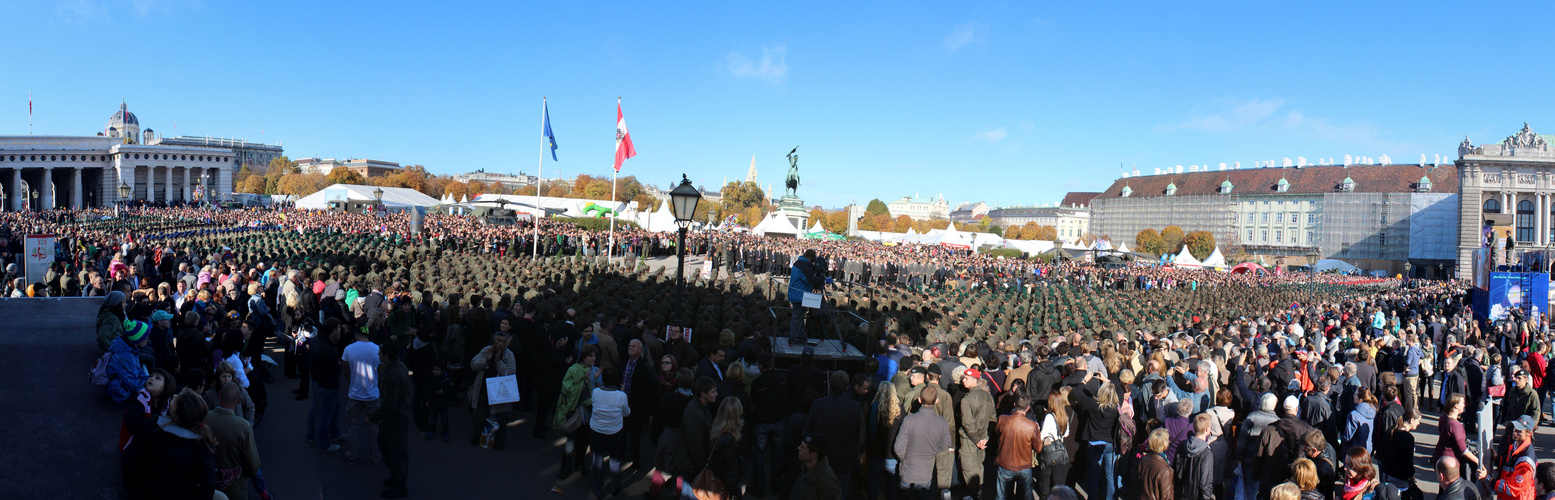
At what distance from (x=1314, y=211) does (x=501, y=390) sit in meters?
93.3

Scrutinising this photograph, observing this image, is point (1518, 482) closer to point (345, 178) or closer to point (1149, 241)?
point (1149, 241)

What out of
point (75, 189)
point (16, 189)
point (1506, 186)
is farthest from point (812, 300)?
point (75, 189)

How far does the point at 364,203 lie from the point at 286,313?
40.5 metres

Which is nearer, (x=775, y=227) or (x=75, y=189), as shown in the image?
(x=775, y=227)

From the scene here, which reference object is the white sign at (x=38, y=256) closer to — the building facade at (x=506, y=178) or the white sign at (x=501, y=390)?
the white sign at (x=501, y=390)

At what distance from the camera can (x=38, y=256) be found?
Answer: 13.0 meters

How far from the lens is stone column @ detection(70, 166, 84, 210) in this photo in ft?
257

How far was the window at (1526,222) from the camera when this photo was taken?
202 feet

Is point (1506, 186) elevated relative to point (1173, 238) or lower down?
elevated

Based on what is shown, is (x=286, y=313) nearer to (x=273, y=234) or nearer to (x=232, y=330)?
(x=232, y=330)

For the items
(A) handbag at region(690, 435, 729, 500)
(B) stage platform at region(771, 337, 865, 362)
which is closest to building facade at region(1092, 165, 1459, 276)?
(B) stage platform at region(771, 337, 865, 362)

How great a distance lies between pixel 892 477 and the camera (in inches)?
256

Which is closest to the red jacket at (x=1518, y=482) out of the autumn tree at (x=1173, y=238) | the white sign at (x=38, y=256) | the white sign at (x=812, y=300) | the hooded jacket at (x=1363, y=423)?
the hooded jacket at (x=1363, y=423)

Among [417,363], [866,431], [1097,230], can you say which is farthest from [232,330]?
[1097,230]
